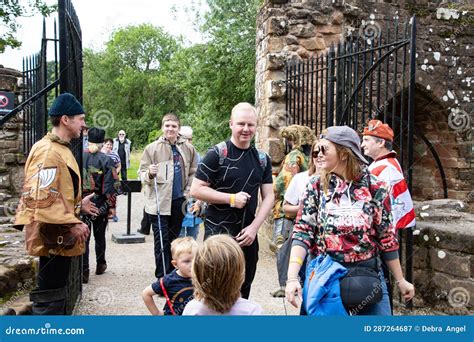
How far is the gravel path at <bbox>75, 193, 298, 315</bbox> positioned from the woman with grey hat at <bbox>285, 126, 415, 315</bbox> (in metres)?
2.37

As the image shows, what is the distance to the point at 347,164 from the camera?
2951mm

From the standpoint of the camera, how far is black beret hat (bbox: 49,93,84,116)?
3.73 meters

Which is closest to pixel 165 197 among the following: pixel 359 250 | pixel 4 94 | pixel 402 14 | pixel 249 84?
pixel 359 250

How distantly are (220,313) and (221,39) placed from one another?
37.5 feet

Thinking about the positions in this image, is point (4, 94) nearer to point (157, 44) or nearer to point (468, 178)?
point (468, 178)

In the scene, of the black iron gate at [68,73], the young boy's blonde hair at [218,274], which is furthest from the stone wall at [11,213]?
the young boy's blonde hair at [218,274]

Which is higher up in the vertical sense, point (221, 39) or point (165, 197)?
point (221, 39)

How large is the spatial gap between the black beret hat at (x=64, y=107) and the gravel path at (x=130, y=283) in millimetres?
2080

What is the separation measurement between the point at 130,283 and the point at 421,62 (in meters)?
6.01

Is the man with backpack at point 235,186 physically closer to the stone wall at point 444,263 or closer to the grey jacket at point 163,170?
the grey jacket at point 163,170

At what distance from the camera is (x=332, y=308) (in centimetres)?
272

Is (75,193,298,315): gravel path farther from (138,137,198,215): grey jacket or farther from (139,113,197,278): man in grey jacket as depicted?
(138,137,198,215): grey jacket

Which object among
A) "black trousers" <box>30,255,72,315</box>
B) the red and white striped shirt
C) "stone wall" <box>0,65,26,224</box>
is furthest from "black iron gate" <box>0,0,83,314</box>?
"stone wall" <box>0,65,26,224</box>

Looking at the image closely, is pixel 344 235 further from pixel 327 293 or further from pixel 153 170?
pixel 153 170
